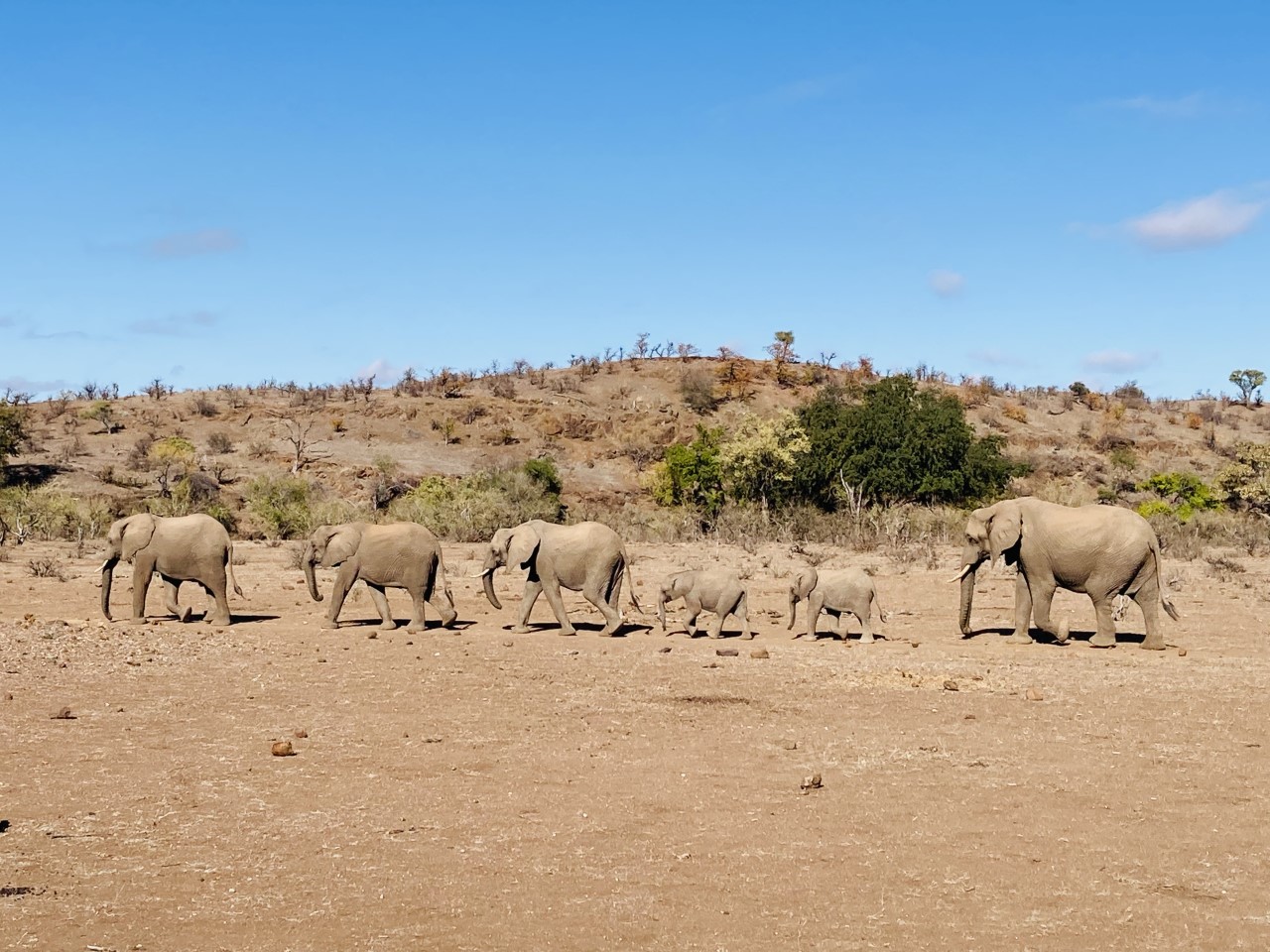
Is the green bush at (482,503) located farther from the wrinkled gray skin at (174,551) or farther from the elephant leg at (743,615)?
the elephant leg at (743,615)

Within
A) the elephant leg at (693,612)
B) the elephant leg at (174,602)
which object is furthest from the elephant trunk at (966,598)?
the elephant leg at (174,602)

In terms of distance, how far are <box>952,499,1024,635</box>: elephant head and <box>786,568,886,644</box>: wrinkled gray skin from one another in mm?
1241

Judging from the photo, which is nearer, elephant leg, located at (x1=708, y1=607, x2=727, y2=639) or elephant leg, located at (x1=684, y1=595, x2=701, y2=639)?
elephant leg, located at (x1=708, y1=607, x2=727, y2=639)

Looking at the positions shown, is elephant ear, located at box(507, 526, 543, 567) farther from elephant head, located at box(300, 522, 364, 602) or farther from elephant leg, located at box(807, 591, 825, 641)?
elephant leg, located at box(807, 591, 825, 641)

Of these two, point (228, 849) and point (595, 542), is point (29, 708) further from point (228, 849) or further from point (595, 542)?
point (595, 542)

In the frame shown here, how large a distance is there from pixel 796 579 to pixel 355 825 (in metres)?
10.0

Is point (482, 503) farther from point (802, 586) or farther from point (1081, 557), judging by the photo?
point (1081, 557)

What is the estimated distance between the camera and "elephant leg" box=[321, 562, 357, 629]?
55.2 ft

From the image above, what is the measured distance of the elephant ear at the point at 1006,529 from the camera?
16188 mm

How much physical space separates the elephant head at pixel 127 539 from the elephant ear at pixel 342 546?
229 cm

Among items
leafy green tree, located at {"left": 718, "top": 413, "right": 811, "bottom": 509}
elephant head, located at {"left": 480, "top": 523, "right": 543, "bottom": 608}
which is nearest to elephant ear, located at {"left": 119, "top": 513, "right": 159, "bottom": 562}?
elephant head, located at {"left": 480, "top": 523, "right": 543, "bottom": 608}

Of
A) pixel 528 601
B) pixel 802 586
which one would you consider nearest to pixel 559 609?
pixel 528 601

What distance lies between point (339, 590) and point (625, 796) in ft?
29.9

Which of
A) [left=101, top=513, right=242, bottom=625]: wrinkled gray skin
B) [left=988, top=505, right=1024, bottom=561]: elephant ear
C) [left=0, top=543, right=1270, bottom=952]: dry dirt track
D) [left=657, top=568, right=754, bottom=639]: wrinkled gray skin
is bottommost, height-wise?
[left=0, top=543, right=1270, bottom=952]: dry dirt track
